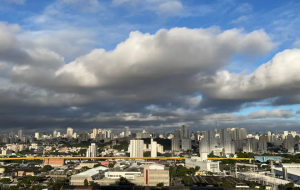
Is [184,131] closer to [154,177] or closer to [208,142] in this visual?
[208,142]

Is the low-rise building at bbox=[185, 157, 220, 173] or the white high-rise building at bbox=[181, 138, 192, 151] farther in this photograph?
the white high-rise building at bbox=[181, 138, 192, 151]

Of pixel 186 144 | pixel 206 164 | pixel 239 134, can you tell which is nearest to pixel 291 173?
pixel 206 164

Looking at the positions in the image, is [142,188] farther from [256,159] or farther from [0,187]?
[256,159]

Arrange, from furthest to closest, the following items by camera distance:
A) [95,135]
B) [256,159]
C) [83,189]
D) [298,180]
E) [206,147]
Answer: [95,135] < [206,147] < [256,159] < [298,180] < [83,189]

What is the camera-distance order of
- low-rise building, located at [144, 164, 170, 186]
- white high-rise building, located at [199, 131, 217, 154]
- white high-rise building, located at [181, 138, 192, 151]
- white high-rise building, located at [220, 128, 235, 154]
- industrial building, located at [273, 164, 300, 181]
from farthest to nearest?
white high-rise building, located at [181, 138, 192, 151] < white high-rise building, located at [199, 131, 217, 154] < white high-rise building, located at [220, 128, 235, 154] < industrial building, located at [273, 164, 300, 181] < low-rise building, located at [144, 164, 170, 186]

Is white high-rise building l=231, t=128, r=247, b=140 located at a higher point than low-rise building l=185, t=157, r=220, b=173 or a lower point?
higher

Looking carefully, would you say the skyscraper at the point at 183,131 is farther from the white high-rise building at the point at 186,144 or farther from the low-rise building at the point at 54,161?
the low-rise building at the point at 54,161

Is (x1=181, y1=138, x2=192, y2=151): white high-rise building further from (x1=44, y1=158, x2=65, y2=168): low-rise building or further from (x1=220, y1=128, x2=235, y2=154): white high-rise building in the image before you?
(x1=44, y1=158, x2=65, y2=168): low-rise building

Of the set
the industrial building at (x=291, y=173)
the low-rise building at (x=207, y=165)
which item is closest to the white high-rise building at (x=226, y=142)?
the low-rise building at (x=207, y=165)

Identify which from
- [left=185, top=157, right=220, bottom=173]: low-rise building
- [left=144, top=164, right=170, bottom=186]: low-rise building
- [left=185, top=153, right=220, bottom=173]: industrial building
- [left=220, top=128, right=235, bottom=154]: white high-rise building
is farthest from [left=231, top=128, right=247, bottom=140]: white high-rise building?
[left=144, top=164, right=170, bottom=186]: low-rise building

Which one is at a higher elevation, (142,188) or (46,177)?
(142,188)

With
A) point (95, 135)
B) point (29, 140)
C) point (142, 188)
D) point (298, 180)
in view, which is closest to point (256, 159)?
point (298, 180)
